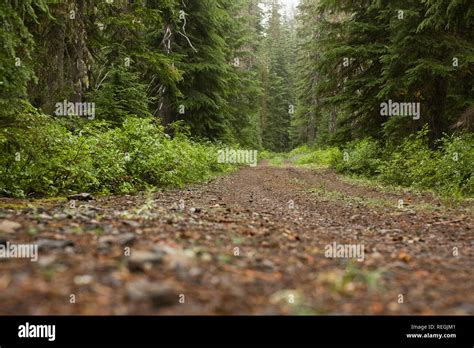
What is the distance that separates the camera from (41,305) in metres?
2.42

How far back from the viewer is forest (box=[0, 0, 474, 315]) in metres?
2.83

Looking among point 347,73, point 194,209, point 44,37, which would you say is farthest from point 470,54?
point 44,37

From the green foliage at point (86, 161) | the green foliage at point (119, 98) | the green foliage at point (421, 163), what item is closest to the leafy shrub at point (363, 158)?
the green foliage at point (421, 163)

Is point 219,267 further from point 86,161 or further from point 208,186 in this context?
point 208,186

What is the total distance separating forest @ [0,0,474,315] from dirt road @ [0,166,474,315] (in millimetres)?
17

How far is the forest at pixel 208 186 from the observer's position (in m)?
2.83

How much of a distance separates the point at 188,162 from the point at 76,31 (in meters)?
4.98

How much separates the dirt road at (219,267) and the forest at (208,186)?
0.06ft

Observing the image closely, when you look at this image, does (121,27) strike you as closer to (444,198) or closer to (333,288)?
(444,198)

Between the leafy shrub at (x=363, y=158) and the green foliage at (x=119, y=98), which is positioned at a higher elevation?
the green foliage at (x=119, y=98)

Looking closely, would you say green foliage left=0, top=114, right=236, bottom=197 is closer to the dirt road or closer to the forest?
the forest

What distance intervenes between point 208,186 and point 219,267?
366 inches

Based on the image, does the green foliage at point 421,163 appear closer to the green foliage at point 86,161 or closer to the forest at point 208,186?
the forest at point 208,186

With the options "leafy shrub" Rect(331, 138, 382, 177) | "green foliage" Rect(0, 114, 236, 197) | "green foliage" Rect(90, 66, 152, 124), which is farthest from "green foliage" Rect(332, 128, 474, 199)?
"green foliage" Rect(90, 66, 152, 124)
